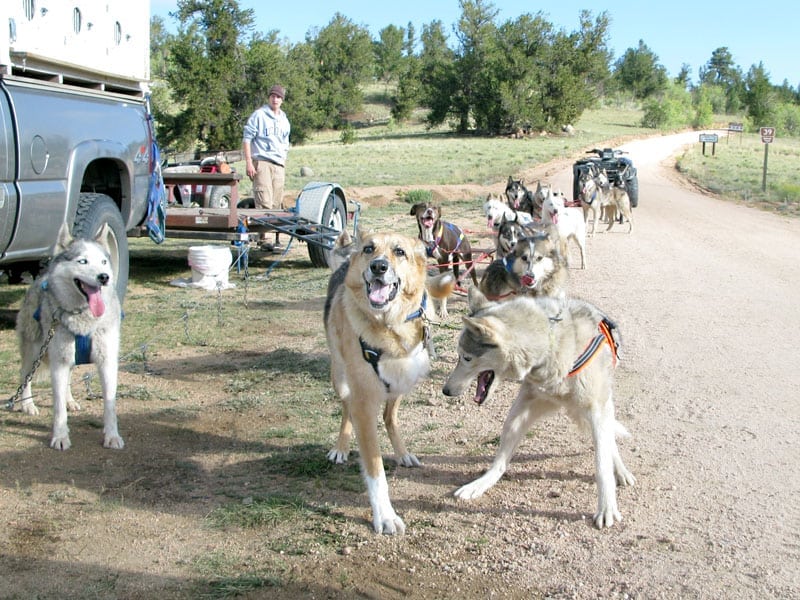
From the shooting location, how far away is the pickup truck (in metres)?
6.18

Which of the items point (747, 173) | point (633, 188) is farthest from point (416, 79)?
point (633, 188)

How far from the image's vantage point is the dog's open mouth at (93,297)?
5.00 meters

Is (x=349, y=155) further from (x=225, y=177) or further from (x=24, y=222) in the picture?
(x=24, y=222)

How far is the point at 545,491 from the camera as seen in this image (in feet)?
14.9

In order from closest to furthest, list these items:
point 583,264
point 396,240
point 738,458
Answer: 1. point 396,240
2. point 738,458
3. point 583,264

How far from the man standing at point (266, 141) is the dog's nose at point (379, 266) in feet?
25.2

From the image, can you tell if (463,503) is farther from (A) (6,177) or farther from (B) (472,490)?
(A) (6,177)

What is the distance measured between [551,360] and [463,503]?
97cm

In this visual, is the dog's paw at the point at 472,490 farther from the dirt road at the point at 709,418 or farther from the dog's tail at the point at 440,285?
the dog's tail at the point at 440,285

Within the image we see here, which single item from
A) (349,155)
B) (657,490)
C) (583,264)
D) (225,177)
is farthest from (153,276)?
(349,155)

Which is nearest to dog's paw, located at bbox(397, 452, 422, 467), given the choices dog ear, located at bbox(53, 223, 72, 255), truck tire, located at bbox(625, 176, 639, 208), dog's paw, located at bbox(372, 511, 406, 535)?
dog's paw, located at bbox(372, 511, 406, 535)

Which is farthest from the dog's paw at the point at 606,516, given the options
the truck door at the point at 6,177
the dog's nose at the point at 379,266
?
the truck door at the point at 6,177

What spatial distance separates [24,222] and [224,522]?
11.6 ft

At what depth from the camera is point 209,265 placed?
1030 centimetres
